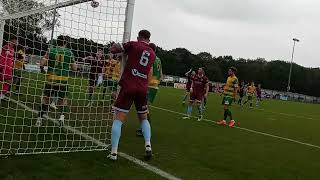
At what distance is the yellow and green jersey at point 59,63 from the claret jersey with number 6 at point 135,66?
2.14m

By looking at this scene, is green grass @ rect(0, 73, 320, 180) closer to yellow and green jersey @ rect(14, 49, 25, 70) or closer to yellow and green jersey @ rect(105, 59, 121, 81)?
yellow and green jersey @ rect(14, 49, 25, 70)

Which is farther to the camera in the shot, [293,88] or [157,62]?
[293,88]

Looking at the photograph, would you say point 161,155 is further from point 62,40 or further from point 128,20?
point 62,40

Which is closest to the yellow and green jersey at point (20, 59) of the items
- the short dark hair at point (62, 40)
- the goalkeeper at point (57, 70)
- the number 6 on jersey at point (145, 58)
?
the goalkeeper at point (57, 70)

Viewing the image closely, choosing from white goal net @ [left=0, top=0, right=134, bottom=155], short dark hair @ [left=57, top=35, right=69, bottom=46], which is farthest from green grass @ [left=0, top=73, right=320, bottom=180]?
short dark hair @ [left=57, top=35, right=69, bottom=46]

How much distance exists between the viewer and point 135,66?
25.8ft

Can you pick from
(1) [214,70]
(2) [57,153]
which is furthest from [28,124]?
(1) [214,70]

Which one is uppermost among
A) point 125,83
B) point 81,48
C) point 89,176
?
point 81,48

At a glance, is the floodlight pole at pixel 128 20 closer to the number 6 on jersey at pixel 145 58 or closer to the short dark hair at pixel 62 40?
the number 6 on jersey at pixel 145 58

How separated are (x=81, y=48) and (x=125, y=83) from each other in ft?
4.94

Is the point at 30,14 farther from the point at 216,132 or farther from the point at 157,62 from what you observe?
the point at 216,132

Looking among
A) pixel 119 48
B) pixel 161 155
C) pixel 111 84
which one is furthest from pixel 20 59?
pixel 161 155

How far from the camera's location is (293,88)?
126 meters

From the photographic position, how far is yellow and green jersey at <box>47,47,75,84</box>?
31.5 feet
